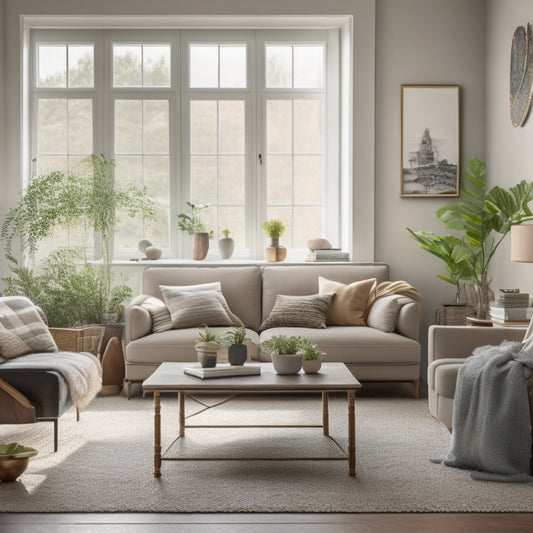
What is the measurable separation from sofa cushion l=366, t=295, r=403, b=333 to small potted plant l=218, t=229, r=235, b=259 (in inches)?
A: 59.8

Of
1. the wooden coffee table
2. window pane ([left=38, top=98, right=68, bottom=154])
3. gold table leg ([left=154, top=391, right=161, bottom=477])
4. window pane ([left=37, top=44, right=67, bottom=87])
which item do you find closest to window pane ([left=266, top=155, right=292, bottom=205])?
window pane ([left=38, top=98, right=68, bottom=154])

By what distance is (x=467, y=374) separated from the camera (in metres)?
3.70

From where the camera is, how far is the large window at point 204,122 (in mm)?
6797

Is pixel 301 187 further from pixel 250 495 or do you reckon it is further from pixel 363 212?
pixel 250 495

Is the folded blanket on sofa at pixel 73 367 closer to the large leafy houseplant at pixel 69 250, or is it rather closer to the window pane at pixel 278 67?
the large leafy houseplant at pixel 69 250

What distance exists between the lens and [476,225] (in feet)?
19.4

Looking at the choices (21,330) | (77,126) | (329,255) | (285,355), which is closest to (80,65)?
(77,126)

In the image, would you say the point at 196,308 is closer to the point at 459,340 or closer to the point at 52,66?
the point at 459,340

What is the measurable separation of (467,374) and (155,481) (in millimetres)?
1563

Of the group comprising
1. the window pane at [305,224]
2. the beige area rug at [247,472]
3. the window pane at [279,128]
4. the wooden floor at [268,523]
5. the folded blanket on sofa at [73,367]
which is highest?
the window pane at [279,128]

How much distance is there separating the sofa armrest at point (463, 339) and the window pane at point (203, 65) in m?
3.59

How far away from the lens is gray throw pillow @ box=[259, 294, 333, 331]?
18.6ft

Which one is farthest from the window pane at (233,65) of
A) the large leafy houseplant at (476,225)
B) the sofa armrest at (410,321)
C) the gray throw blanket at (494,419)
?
Result: the gray throw blanket at (494,419)

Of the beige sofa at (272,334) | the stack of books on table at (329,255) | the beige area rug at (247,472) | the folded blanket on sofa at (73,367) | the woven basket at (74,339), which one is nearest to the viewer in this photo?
the beige area rug at (247,472)
